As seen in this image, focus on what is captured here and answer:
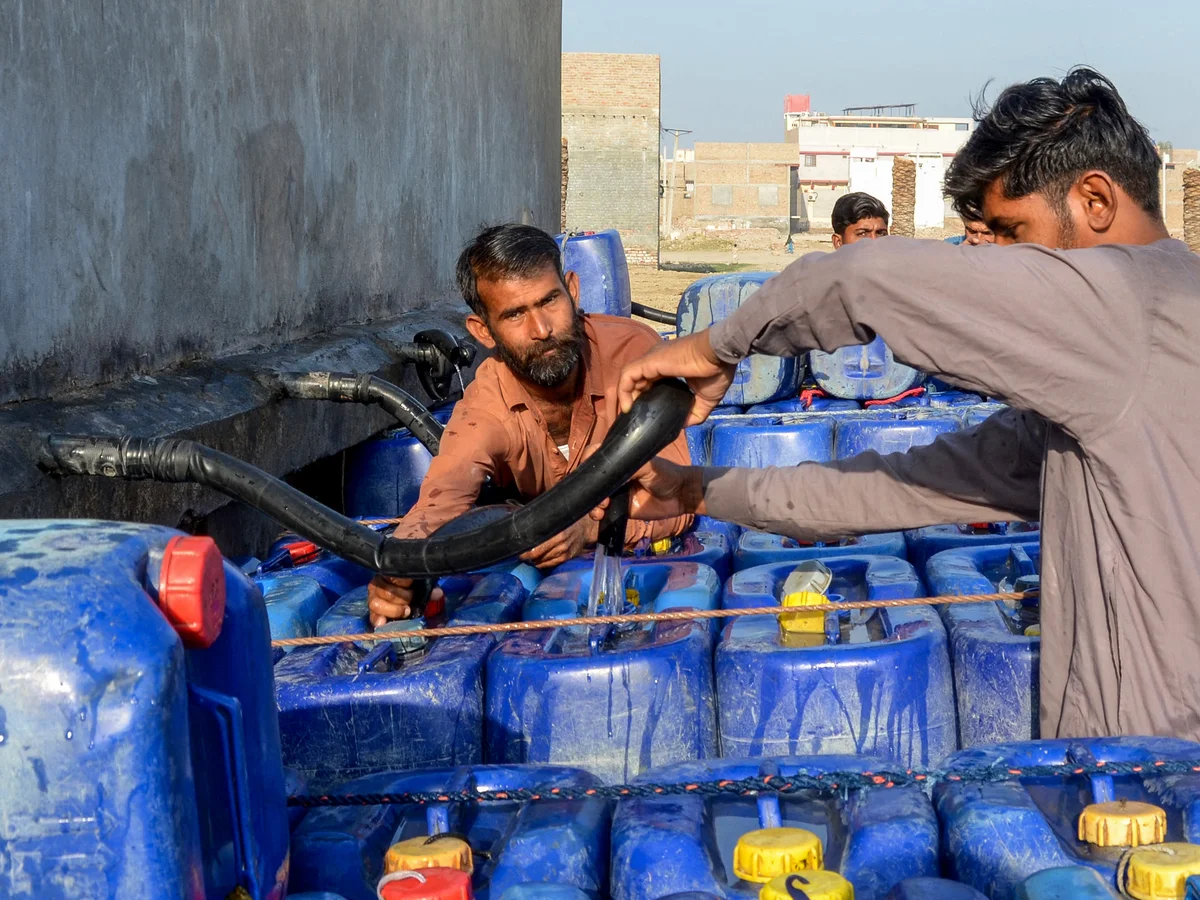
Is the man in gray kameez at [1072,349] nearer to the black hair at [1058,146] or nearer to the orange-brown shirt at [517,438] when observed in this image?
the black hair at [1058,146]

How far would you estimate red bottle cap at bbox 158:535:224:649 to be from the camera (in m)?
1.26

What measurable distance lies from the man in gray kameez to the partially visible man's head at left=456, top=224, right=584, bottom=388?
5.32 ft

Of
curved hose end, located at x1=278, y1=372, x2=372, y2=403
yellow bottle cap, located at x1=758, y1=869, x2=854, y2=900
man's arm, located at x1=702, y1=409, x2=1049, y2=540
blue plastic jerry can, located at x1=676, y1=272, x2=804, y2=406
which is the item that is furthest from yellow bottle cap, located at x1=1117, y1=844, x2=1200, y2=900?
blue plastic jerry can, located at x1=676, y1=272, x2=804, y2=406

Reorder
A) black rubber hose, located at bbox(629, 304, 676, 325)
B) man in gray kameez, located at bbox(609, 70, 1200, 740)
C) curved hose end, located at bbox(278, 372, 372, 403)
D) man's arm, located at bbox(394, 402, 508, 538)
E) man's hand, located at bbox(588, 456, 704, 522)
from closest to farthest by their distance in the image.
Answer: man in gray kameez, located at bbox(609, 70, 1200, 740), man's hand, located at bbox(588, 456, 704, 522), man's arm, located at bbox(394, 402, 508, 538), curved hose end, located at bbox(278, 372, 372, 403), black rubber hose, located at bbox(629, 304, 676, 325)

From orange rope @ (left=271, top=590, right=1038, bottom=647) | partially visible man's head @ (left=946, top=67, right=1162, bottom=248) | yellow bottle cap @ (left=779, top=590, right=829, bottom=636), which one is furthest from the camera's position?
yellow bottle cap @ (left=779, top=590, right=829, bottom=636)

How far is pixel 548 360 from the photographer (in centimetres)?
371

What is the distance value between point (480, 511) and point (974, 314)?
1432 millimetres

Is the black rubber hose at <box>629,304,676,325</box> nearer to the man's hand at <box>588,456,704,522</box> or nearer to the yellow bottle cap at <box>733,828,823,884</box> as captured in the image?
the man's hand at <box>588,456,704,522</box>

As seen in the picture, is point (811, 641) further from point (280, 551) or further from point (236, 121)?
point (236, 121)

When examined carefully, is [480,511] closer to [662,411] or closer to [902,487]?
[902,487]

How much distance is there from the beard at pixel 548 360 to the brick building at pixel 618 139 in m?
26.0

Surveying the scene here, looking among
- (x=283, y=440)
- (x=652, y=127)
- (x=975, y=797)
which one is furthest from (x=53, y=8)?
(x=652, y=127)

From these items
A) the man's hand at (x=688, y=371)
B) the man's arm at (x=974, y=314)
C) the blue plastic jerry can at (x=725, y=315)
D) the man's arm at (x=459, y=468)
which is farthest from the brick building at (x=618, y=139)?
the man's arm at (x=974, y=314)

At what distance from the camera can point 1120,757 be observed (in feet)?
5.85
